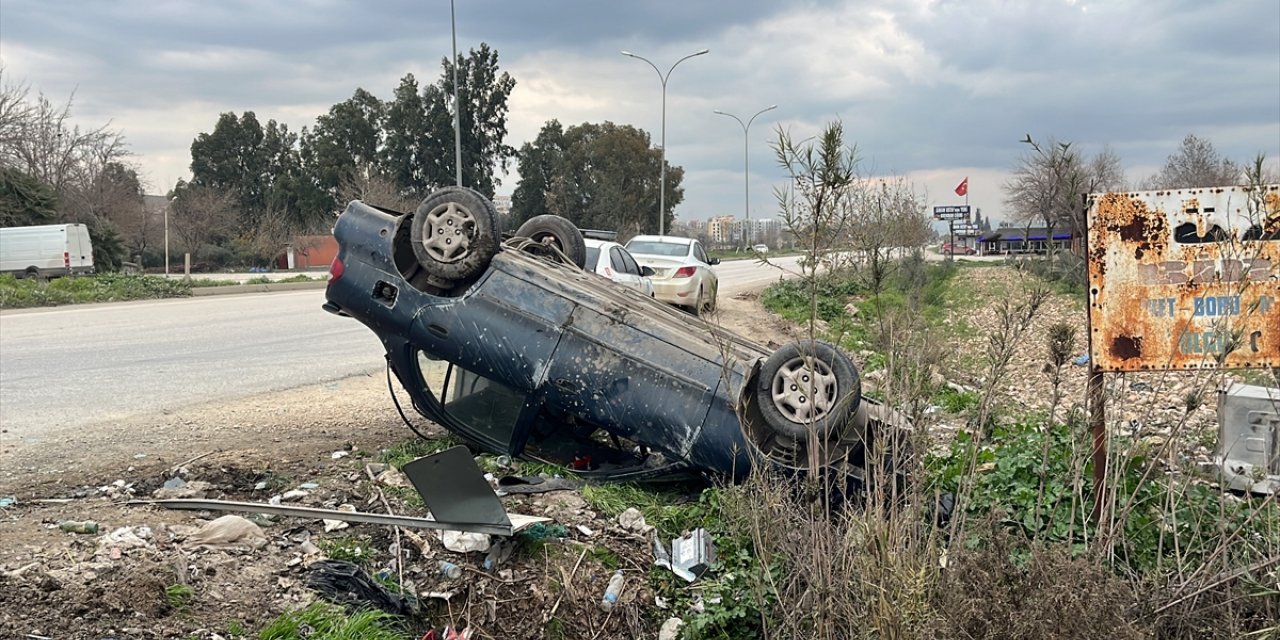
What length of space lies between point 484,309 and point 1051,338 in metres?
2.97

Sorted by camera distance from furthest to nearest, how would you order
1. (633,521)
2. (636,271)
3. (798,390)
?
1. (636,271)
2. (633,521)
3. (798,390)

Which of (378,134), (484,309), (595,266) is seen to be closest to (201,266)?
(378,134)

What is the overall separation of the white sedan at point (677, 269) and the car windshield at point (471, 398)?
34.7ft

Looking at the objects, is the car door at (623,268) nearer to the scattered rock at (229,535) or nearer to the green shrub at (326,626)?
the scattered rock at (229,535)

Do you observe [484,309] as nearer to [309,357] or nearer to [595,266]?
[309,357]

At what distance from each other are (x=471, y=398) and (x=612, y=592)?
1842 mm

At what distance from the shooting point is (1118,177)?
31.0 m

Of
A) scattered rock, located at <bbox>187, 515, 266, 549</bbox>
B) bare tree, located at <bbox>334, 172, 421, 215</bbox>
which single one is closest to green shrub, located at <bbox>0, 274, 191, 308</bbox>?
bare tree, located at <bbox>334, 172, 421, 215</bbox>

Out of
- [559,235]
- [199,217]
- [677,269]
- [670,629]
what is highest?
[199,217]

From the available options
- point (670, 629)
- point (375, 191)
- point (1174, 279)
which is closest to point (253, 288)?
point (375, 191)

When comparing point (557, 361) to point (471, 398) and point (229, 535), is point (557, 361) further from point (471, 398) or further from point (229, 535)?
point (229, 535)

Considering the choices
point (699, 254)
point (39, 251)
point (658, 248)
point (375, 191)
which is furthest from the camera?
point (375, 191)

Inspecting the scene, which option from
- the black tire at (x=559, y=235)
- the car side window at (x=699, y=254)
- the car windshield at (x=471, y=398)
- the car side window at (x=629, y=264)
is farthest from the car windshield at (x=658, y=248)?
the car windshield at (x=471, y=398)

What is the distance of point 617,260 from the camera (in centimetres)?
1436
